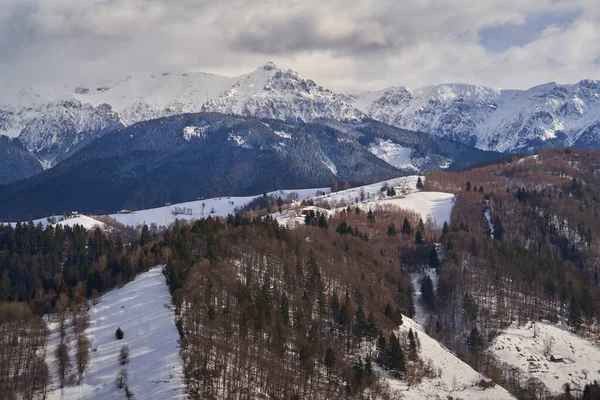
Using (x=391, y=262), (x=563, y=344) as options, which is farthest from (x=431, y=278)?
(x=563, y=344)

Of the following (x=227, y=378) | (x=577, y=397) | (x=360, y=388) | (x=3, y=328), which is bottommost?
(x=577, y=397)

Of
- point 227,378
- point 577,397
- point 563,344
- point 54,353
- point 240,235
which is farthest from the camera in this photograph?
point 240,235

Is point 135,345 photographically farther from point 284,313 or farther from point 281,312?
point 284,313

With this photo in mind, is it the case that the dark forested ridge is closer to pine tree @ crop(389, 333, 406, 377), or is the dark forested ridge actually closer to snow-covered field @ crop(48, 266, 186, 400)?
pine tree @ crop(389, 333, 406, 377)

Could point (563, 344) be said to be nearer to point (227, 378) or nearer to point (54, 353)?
point (227, 378)

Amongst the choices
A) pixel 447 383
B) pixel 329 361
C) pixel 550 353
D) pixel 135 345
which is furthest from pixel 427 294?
pixel 135 345

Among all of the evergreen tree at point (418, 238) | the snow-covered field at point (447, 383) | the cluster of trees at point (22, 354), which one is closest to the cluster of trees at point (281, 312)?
the snow-covered field at point (447, 383)

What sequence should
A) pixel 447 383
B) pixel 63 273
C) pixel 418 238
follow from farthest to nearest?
pixel 418 238, pixel 63 273, pixel 447 383

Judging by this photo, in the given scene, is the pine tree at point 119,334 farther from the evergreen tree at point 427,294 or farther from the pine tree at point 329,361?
the evergreen tree at point 427,294
